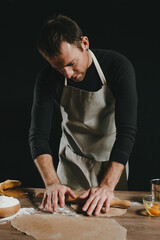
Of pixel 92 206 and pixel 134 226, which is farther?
pixel 92 206

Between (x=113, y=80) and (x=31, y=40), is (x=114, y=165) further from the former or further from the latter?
(x=31, y=40)

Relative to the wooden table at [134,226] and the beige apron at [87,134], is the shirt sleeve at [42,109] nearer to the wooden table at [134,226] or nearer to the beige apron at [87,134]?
the beige apron at [87,134]

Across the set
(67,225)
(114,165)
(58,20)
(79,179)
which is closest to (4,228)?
(67,225)

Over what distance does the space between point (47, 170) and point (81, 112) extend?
426mm

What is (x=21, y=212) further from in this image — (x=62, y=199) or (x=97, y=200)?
(x=97, y=200)

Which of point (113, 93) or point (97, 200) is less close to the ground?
point (113, 93)

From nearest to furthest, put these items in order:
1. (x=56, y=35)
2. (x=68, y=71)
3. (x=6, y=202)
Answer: (x=6, y=202) < (x=56, y=35) < (x=68, y=71)

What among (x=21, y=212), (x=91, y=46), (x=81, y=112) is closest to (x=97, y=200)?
(x=21, y=212)

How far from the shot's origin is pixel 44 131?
174 centimetres

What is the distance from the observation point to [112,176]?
1.42m

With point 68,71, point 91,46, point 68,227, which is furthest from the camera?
point 91,46

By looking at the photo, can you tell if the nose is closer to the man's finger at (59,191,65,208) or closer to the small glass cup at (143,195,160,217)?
the man's finger at (59,191,65,208)

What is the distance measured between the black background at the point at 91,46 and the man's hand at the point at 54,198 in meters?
1.27

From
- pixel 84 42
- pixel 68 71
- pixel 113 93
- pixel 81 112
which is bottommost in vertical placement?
pixel 81 112
